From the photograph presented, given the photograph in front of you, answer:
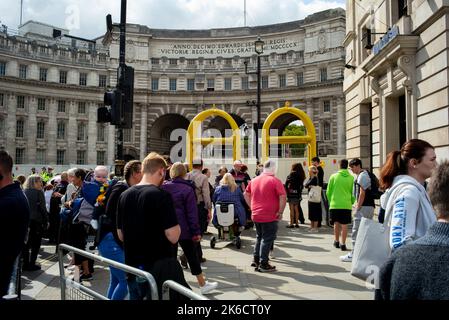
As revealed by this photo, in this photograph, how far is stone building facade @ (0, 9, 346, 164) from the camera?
4350 cm

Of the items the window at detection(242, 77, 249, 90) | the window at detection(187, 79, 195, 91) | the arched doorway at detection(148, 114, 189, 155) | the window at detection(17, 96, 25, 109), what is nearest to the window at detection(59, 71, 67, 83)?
the window at detection(17, 96, 25, 109)

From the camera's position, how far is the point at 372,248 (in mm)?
3361

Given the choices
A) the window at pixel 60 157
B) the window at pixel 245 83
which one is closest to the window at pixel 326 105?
the window at pixel 245 83

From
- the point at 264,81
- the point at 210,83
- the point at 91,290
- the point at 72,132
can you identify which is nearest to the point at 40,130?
the point at 72,132

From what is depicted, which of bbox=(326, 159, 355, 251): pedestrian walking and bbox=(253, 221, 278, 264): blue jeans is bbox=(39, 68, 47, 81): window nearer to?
bbox=(326, 159, 355, 251): pedestrian walking

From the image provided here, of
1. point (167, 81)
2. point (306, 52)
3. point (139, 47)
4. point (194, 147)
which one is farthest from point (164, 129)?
point (194, 147)

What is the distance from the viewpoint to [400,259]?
→ 6.16ft

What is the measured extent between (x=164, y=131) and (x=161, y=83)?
21.0ft

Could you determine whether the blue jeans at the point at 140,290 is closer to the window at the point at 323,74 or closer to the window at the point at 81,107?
the window at the point at 323,74

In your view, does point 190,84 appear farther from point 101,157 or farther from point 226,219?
point 226,219

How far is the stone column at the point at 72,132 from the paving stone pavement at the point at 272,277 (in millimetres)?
39147

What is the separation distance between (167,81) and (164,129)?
6.40 meters

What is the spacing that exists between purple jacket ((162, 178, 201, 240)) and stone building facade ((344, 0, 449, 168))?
632cm

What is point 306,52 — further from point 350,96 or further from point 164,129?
point 350,96
